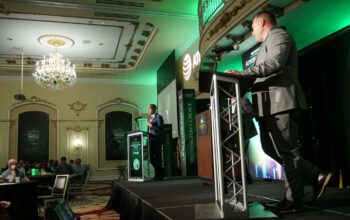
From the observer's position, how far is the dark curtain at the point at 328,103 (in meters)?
4.12

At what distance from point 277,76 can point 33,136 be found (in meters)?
11.1

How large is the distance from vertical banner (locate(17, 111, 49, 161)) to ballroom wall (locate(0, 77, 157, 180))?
267mm

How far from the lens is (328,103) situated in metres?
4.38

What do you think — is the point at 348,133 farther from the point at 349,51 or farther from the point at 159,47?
the point at 159,47

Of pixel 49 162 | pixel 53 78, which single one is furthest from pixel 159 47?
pixel 49 162

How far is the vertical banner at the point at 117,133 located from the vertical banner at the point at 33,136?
2.12 meters

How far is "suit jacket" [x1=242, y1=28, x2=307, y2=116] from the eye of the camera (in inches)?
71.7

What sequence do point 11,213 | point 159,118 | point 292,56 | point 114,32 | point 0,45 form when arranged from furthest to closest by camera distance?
point 0,45, point 114,32, point 159,118, point 11,213, point 292,56

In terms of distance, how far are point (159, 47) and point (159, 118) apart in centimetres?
410

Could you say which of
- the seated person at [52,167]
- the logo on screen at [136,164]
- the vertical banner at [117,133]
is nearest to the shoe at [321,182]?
the logo on screen at [136,164]

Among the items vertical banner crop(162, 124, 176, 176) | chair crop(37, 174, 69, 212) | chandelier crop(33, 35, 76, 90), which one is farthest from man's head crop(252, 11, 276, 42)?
chandelier crop(33, 35, 76, 90)

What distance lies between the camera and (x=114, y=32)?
8281 millimetres

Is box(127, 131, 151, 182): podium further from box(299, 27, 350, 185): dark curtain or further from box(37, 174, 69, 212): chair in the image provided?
box(299, 27, 350, 185): dark curtain

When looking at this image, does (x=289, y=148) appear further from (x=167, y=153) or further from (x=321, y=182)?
(x=167, y=153)
